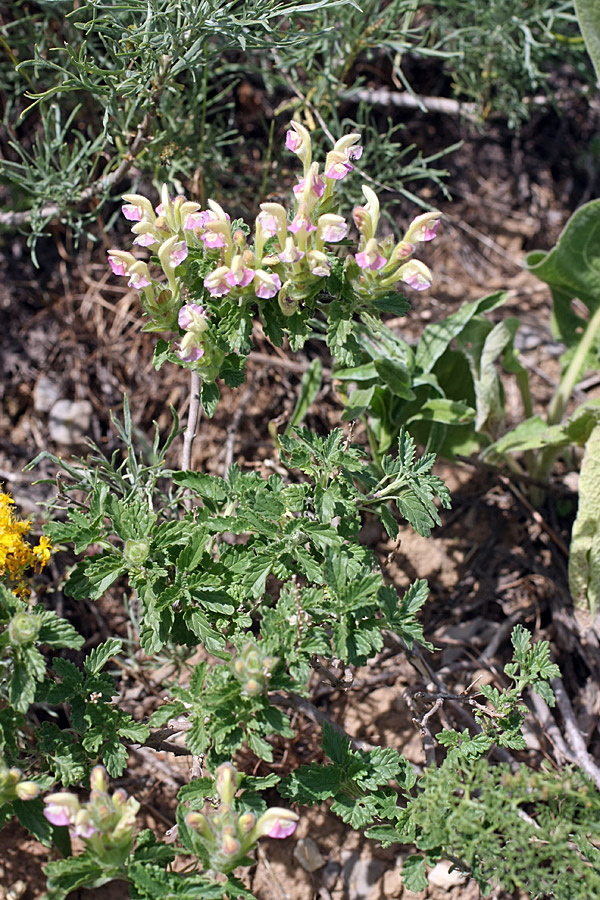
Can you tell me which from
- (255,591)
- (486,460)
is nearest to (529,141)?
(486,460)

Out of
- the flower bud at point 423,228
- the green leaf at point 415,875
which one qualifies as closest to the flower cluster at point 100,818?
the green leaf at point 415,875

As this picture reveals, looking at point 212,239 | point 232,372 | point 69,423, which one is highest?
point 212,239

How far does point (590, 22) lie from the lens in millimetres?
2365

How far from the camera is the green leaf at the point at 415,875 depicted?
1515 mm

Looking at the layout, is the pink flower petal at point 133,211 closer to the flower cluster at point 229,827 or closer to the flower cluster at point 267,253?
the flower cluster at point 267,253

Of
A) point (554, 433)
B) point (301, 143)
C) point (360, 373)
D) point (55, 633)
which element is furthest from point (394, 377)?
point (55, 633)

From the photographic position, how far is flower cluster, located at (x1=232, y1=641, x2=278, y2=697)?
4.49 feet

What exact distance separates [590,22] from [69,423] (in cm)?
220

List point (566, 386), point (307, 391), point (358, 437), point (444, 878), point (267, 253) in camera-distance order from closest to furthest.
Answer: point (267, 253), point (444, 878), point (307, 391), point (566, 386), point (358, 437)

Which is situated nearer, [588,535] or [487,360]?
[588,535]

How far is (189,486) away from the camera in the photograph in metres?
1.77

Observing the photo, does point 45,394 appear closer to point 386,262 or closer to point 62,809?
point 386,262

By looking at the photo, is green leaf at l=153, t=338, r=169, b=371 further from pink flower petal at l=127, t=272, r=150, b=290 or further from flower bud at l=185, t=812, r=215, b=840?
flower bud at l=185, t=812, r=215, b=840

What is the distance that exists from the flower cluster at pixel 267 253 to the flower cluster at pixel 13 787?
90 centimetres
